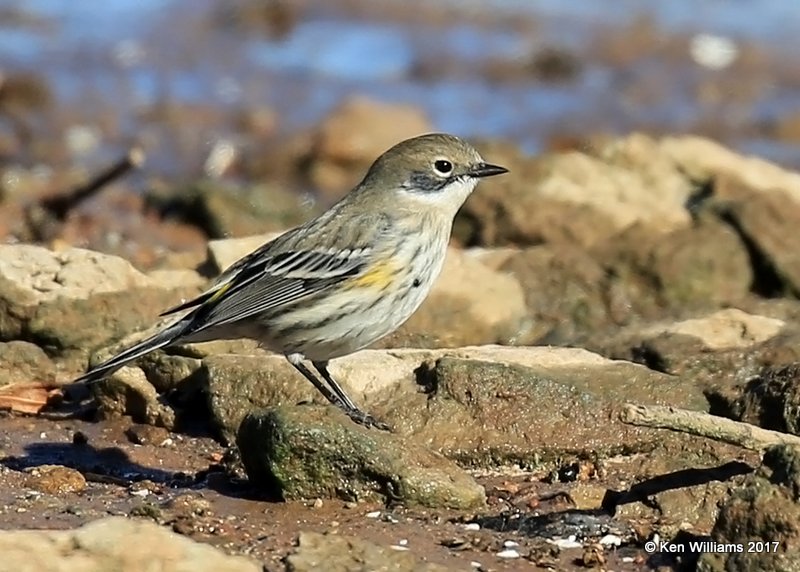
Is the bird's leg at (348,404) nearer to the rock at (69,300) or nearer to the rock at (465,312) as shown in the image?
the rock at (465,312)

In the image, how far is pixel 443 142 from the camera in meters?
8.80

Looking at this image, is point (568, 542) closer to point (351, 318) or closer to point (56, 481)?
point (351, 318)

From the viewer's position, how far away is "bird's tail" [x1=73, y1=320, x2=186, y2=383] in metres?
7.61

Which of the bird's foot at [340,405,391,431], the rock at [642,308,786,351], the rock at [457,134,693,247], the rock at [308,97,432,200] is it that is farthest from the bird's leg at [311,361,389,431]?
the rock at [308,97,432,200]

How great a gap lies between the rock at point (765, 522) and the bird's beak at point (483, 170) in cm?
284

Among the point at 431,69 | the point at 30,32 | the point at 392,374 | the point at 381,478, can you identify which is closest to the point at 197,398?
the point at 392,374

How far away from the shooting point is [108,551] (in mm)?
5566

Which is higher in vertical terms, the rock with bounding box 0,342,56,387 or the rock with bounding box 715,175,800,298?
the rock with bounding box 715,175,800,298

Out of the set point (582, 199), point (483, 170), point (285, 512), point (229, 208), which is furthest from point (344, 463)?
point (229, 208)

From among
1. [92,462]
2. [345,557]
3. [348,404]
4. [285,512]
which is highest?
[348,404]

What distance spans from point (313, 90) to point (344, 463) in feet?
46.3

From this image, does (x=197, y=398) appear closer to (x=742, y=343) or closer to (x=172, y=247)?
(x=742, y=343)

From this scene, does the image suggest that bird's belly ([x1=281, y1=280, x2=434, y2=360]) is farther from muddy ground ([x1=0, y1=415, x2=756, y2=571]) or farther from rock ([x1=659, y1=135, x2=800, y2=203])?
rock ([x1=659, y1=135, x2=800, y2=203])

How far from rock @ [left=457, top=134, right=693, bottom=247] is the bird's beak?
3243mm
